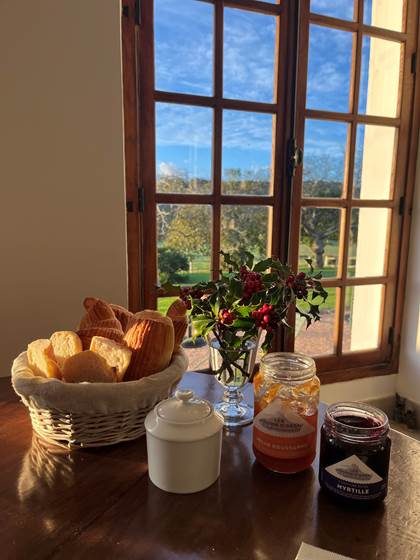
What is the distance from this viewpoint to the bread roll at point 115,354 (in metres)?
0.71

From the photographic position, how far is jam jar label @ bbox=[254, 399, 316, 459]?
Answer: 652 millimetres

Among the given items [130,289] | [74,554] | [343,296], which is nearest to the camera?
[74,554]

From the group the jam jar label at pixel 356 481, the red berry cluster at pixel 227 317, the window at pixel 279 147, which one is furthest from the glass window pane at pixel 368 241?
the jam jar label at pixel 356 481

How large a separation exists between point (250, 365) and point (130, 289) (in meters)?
0.86

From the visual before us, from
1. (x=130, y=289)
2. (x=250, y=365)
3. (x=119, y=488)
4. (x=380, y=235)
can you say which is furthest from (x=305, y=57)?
(x=119, y=488)

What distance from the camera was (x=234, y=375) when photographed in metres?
0.83

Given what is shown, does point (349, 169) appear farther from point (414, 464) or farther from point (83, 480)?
point (83, 480)

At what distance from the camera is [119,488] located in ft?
2.07

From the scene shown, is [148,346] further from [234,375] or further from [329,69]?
[329,69]

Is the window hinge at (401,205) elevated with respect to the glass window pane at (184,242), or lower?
elevated

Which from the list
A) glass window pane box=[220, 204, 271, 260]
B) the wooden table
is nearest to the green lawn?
glass window pane box=[220, 204, 271, 260]

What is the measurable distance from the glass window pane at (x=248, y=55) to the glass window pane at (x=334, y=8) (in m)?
0.20

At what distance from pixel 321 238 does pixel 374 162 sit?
46 centimetres

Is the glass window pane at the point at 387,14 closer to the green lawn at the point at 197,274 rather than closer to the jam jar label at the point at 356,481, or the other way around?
the green lawn at the point at 197,274
